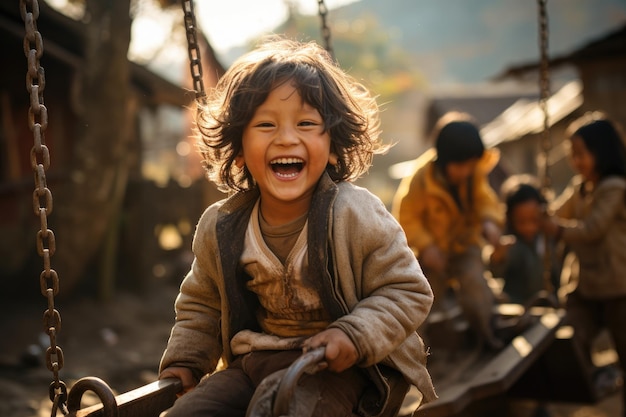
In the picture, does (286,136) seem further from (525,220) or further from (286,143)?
(525,220)

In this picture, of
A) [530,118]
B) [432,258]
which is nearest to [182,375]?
[432,258]

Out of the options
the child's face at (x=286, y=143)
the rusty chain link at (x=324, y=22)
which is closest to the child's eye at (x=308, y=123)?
the child's face at (x=286, y=143)

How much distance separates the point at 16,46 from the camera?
1010cm

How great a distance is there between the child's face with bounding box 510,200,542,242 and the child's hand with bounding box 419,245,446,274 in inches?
97.2

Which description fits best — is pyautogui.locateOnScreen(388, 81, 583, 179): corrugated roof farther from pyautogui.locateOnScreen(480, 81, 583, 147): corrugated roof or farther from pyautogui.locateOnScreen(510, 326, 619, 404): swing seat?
pyautogui.locateOnScreen(510, 326, 619, 404): swing seat

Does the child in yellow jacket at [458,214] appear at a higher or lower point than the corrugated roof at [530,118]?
lower

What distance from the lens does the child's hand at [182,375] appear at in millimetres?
2492

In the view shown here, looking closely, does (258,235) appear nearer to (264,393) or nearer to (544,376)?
(264,393)

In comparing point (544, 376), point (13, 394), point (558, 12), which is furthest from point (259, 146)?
point (558, 12)

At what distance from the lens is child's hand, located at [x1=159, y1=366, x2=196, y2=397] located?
249 centimetres

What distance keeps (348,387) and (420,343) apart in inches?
11.3

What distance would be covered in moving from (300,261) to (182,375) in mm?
569

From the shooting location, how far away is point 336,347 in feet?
6.73

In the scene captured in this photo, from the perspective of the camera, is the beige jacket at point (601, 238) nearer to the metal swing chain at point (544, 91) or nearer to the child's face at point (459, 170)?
the metal swing chain at point (544, 91)
